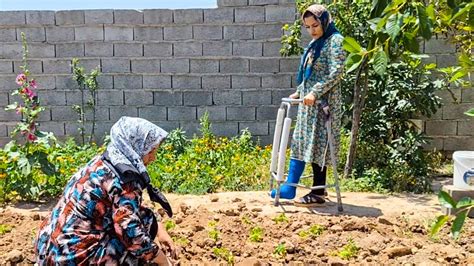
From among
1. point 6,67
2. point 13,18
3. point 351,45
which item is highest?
point 13,18

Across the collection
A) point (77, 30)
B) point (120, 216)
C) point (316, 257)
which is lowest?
point (316, 257)

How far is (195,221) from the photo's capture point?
3689 millimetres

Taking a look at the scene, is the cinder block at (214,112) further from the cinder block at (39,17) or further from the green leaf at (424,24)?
the green leaf at (424,24)

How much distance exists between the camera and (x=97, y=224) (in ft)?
7.38

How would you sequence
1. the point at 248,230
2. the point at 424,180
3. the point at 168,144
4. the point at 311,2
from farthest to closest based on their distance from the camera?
the point at 168,144, the point at 311,2, the point at 424,180, the point at 248,230

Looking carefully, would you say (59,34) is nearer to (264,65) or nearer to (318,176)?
(264,65)

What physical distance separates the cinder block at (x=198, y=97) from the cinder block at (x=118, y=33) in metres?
0.93

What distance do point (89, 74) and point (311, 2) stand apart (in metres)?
2.71

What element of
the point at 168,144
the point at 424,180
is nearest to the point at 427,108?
the point at 424,180

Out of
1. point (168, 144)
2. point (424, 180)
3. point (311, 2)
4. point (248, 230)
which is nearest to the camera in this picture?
point (248, 230)

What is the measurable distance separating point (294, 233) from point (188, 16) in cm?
337

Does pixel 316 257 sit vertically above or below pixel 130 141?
below

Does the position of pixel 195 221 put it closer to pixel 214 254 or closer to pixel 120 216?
pixel 214 254

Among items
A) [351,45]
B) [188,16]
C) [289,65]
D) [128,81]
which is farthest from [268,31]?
[351,45]
